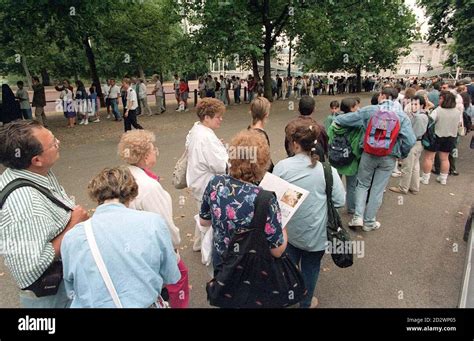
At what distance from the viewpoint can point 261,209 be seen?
2.05m

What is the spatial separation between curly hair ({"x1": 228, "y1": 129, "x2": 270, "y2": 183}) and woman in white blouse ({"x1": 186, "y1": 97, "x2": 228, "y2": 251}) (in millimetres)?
1035

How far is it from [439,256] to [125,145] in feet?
12.9

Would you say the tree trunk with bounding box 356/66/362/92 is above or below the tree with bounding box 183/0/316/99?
below

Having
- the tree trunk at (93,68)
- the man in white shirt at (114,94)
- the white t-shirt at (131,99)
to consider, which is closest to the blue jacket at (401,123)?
the white t-shirt at (131,99)

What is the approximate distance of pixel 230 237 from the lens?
2240mm

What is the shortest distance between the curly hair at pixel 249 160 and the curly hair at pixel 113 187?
0.65m

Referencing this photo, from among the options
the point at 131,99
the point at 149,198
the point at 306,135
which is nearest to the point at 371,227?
the point at 306,135

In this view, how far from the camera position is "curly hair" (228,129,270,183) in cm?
218

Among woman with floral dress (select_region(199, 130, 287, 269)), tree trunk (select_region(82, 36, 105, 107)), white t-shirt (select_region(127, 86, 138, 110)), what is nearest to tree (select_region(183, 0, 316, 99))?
tree trunk (select_region(82, 36, 105, 107))

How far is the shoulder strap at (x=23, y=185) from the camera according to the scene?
1.81 m

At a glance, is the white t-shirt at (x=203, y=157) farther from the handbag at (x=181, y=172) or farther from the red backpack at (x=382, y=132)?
the red backpack at (x=382, y=132)

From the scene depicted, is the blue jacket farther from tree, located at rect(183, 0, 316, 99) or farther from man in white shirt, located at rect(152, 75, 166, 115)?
man in white shirt, located at rect(152, 75, 166, 115)

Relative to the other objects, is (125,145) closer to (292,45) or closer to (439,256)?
(439,256)
